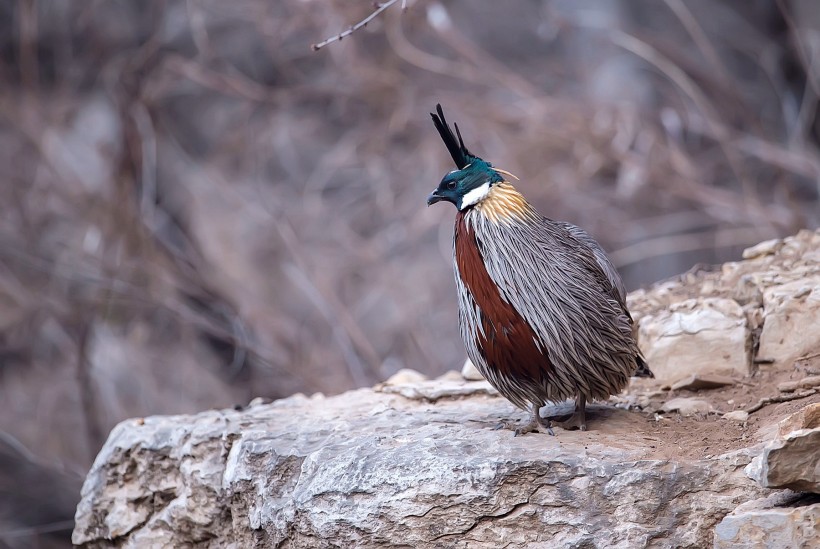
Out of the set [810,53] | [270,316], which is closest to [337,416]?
[270,316]

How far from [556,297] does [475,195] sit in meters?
0.51

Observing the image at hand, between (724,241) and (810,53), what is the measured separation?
77.0 inches

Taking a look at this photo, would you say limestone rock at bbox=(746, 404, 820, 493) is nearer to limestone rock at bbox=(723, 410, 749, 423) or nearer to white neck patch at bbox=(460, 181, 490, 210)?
limestone rock at bbox=(723, 410, 749, 423)

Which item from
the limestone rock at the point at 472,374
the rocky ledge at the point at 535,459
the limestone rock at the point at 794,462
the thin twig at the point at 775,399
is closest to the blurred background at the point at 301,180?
the limestone rock at the point at 472,374

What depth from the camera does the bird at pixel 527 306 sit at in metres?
3.69

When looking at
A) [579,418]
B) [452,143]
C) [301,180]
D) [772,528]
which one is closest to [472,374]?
[579,418]

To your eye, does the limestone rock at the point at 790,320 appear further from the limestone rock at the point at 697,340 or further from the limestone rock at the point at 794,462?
the limestone rock at the point at 794,462

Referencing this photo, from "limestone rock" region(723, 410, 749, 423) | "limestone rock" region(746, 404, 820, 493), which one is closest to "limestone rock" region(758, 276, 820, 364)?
"limestone rock" region(723, 410, 749, 423)

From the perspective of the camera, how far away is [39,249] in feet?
27.7

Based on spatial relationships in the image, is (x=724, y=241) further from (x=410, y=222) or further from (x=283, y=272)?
(x=283, y=272)

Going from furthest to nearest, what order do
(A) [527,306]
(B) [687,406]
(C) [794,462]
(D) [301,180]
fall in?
(D) [301,180]
(B) [687,406]
(A) [527,306]
(C) [794,462]

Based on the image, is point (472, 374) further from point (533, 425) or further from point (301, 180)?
point (301, 180)

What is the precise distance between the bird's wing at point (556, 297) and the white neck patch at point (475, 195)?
104mm

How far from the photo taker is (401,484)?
11.0ft
